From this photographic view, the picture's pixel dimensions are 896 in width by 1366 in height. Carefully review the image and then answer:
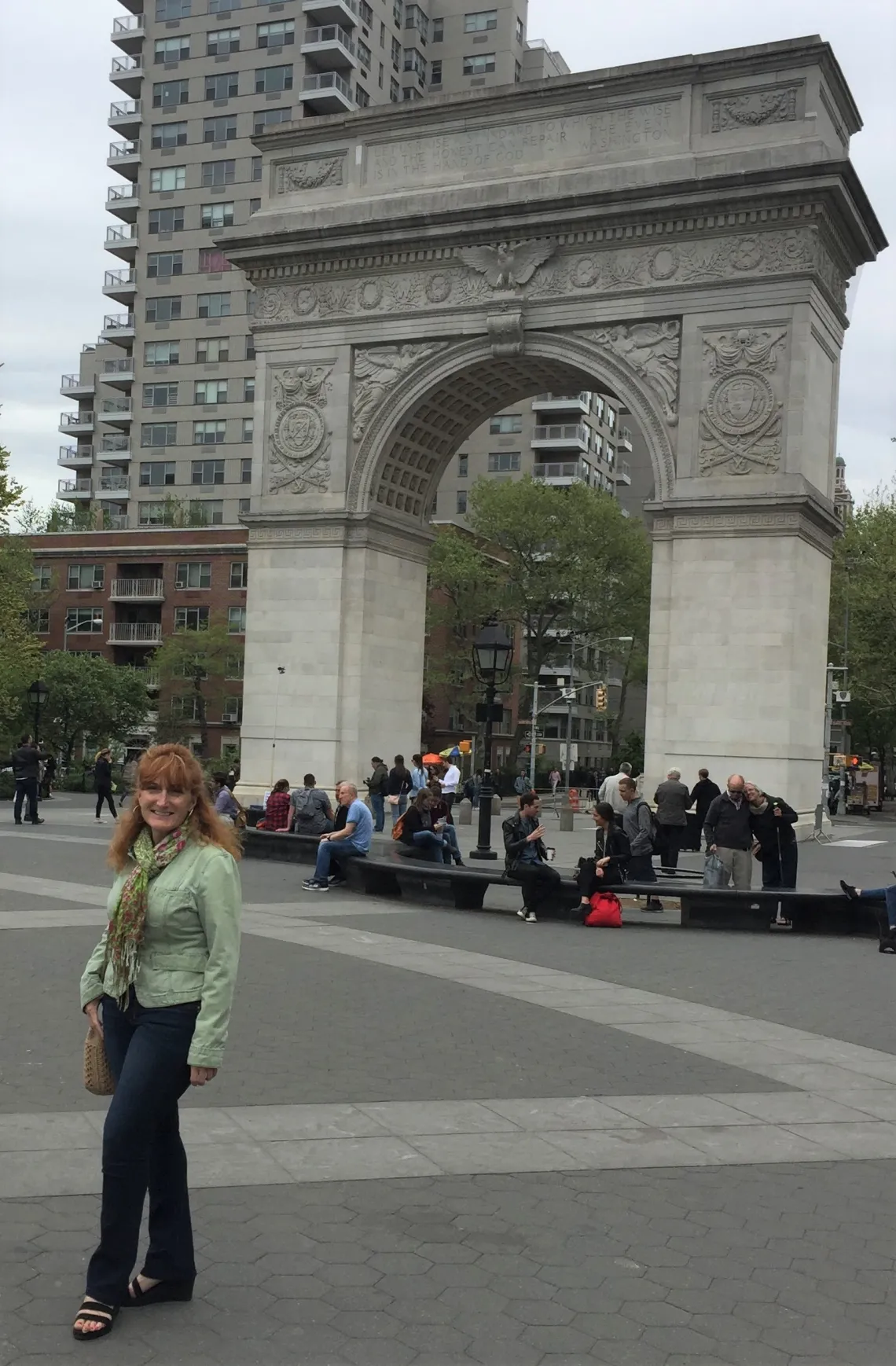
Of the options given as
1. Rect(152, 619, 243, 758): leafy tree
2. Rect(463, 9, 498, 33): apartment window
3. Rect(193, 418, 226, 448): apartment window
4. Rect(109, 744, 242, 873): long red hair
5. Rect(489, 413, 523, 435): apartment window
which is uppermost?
Rect(463, 9, 498, 33): apartment window

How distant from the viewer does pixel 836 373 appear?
33125 mm

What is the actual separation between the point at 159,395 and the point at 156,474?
15.4 feet

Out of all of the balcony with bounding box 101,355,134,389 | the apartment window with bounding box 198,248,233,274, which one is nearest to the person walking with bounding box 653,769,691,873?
the apartment window with bounding box 198,248,233,274

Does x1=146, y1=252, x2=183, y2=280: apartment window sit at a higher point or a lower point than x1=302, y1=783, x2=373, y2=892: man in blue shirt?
higher

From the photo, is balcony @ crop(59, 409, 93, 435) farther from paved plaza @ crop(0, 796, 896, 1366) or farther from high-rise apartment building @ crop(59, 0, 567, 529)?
paved plaza @ crop(0, 796, 896, 1366)

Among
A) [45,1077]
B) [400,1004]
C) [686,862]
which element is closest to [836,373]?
[686,862]

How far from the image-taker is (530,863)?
15.5m

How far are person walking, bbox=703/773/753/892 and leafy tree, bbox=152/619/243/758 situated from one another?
5221cm

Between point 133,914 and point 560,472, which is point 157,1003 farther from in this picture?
point 560,472

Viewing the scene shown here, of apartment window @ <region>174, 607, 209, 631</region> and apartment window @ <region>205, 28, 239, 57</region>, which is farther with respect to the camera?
apartment window @ <region>205, 28, 239, 57</region>

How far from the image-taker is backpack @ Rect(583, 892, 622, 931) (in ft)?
49.8

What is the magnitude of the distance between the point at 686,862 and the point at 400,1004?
54.2 ft

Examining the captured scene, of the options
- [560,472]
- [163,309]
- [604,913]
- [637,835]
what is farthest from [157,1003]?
[560,472]

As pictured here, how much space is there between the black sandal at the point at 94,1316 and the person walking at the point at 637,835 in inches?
504
